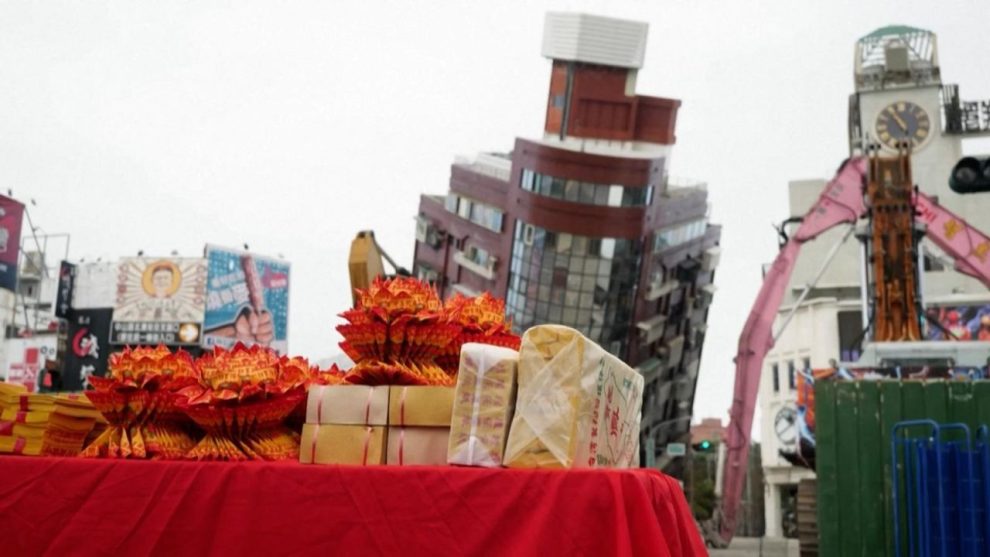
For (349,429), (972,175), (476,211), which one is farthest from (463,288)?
(349,429)

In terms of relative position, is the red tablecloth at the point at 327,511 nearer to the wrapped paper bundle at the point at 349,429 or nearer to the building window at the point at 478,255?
the wrapped paper bundle at the point at 349,429

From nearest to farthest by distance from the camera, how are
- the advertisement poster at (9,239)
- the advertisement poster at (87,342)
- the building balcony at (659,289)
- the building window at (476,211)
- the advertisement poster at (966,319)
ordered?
the building window at (476,211) → the advertisement poster at (9,239) → the building balcony at (659,289) → the advertisement poster at (966,319) → the advertisement poster at (87,342)

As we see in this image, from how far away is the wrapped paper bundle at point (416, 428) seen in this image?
3039 mm

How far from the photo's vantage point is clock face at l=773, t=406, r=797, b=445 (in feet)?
193

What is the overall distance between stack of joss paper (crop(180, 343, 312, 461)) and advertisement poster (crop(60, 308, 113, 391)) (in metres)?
53.1

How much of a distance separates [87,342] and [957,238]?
141 ft

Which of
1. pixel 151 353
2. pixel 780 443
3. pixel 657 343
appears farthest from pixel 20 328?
pixel 151 353

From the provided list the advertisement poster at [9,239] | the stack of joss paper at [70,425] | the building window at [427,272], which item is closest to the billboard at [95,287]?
the advertisement poster at [9,239]

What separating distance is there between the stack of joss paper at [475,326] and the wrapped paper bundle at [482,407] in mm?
549

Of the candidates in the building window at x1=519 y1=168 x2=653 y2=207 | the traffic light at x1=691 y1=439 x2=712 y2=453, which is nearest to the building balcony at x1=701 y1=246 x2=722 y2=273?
the building window at x1=519 y1=168 x2=653 y2=207

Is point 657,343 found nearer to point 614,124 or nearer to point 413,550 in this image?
point 614,124

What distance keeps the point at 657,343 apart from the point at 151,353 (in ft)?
145

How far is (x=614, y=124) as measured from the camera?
41281mm

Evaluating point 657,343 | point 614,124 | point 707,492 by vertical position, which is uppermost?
point 614,124
